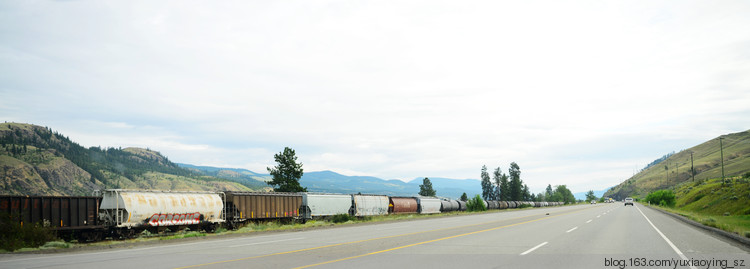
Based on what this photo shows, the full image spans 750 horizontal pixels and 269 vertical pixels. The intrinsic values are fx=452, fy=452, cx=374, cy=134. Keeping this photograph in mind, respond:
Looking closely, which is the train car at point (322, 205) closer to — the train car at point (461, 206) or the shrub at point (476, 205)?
the train car at point (461, 206)

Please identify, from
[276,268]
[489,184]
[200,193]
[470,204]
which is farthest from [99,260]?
[489,184]

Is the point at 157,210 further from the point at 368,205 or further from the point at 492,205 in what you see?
the point at 492,205

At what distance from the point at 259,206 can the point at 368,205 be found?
1659 cm

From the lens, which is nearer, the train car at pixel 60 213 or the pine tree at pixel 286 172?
the train car at pixel 60 213

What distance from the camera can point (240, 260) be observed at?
12.4 m

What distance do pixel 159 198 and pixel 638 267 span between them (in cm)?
2515

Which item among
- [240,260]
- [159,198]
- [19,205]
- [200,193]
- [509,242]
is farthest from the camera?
[200,193]

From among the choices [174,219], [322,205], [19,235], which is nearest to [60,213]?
[19,235]

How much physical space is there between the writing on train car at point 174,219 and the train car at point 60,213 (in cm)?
259

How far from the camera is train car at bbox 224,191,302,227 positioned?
32.6m

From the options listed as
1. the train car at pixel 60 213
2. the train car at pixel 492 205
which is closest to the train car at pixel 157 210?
the train car at pixel 60 213

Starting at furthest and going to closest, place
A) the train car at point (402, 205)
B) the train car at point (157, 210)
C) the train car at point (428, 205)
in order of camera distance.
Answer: the train car at point (428, 205) < the train car at point (402, 205) < the train car at point (157, 210)

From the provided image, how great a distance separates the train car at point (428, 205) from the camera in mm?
59750

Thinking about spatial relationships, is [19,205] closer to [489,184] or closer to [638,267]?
[638,267]
